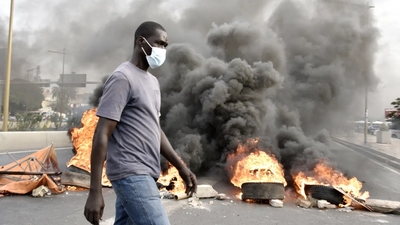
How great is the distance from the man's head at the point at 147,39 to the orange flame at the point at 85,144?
4.86 meters

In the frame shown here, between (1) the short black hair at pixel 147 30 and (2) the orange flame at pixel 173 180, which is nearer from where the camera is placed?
(1) the short black hair at pixel 147 30

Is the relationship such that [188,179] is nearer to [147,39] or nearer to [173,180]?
[147,39]

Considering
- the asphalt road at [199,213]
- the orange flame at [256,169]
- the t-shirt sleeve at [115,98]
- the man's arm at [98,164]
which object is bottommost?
the asphalt road at [199,213]

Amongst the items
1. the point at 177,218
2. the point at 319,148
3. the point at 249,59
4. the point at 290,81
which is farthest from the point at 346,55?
the point at 177,218

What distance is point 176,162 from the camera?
7.11ft

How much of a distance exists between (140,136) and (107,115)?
225 mm

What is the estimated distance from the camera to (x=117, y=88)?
1598 millimetres

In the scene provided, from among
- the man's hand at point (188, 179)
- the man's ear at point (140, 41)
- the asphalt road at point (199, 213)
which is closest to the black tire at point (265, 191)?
the asphalt road at point (199, 213)

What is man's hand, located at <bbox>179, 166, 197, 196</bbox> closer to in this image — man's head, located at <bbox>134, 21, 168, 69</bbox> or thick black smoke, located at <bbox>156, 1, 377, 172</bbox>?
man's head, located at <bbox>134, 21, 168, 69</bbox>

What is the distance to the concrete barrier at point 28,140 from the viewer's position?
10883 millimetres

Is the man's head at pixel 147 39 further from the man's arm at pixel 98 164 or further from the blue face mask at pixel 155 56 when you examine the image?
the man's arm at pixel 98 164

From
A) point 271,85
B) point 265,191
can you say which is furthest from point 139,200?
point 271,85

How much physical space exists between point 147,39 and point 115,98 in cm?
54

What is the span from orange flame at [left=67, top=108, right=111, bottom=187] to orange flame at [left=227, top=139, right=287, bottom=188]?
284cm
